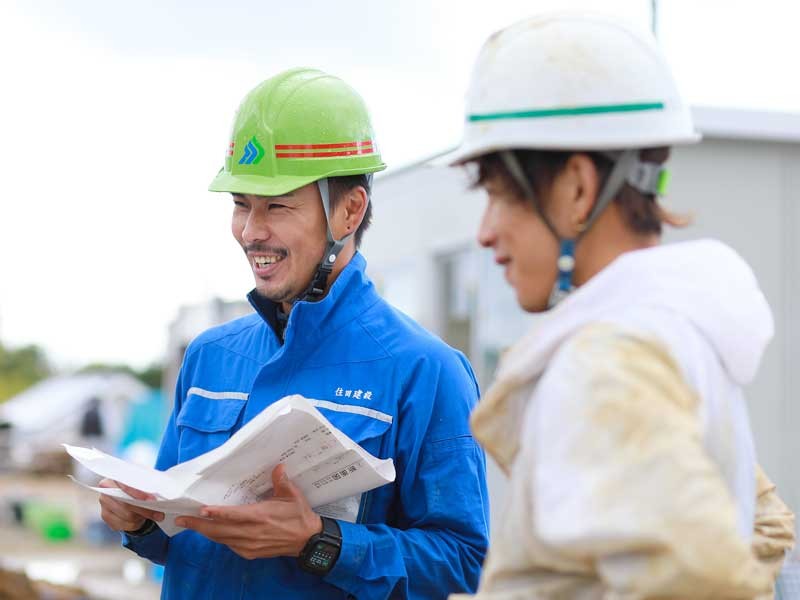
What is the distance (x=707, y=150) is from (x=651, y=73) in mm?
5154

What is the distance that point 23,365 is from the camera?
3211 inches

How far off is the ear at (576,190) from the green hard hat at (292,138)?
128 cm

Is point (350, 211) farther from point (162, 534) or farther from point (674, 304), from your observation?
point (674, 304)

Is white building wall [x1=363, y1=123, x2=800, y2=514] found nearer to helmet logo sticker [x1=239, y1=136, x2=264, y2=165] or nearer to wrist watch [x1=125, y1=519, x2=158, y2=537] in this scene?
helmet logo sticker [x1=239, y1=136, x2=264, y2=165]

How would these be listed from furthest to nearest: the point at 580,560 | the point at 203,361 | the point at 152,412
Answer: the point at 152,412 → the point at 203,361 → the point at 580,560

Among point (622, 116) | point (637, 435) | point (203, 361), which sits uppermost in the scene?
point (622, 116)

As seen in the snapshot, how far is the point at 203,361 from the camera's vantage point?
304 cm

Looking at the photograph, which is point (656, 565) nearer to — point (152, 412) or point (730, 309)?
point (730, 309)

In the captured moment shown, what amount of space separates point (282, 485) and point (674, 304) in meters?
1.20

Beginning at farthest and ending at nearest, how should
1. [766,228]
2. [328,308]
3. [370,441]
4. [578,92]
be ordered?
[766,228] < [328,308] < [370,441] < [578,92]

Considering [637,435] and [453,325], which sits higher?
[637,435]

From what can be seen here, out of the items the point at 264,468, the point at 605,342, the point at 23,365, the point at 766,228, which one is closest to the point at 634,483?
the point at 605,342

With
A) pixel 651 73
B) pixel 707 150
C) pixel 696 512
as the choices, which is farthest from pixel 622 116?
pixel 707 150

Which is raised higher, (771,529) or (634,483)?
(634,483)
